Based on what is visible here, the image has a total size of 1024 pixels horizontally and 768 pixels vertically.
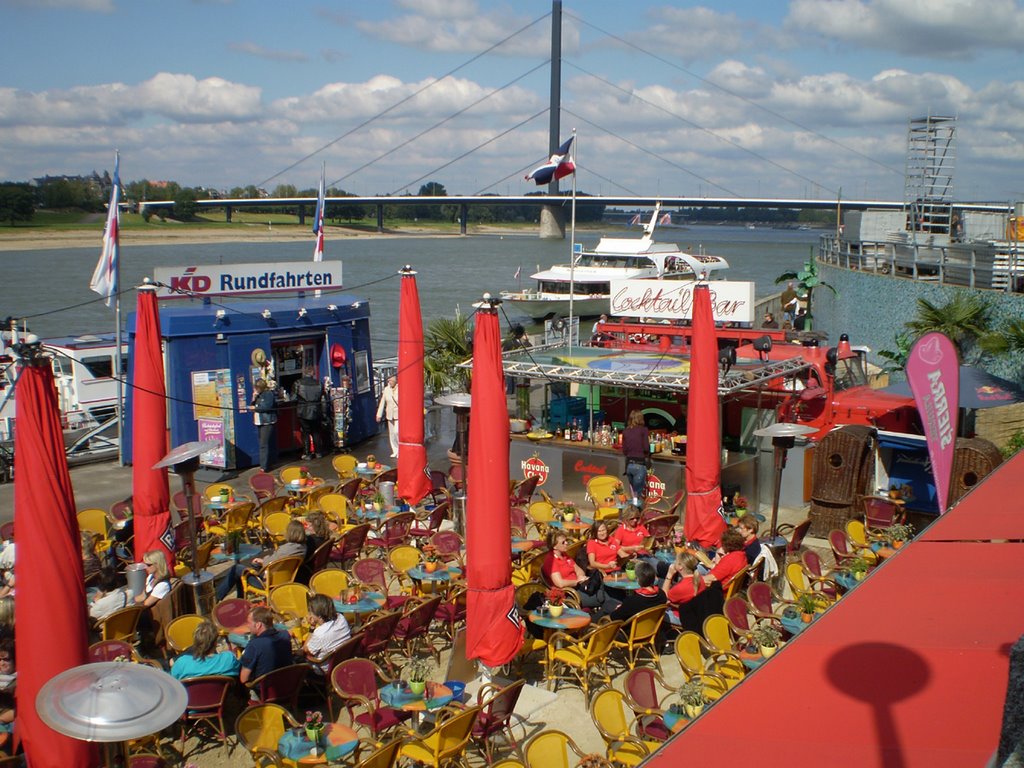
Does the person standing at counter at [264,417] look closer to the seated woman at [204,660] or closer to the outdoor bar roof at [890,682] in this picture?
the seated woman at [204,660]

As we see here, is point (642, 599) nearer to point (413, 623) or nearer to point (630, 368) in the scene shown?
point (413, 623)

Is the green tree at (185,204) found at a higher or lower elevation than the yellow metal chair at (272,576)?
higher

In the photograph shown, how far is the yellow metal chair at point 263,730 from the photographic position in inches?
217

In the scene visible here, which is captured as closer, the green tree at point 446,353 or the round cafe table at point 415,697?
the round cafe table at point 415,697

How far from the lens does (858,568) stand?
834 centimetres

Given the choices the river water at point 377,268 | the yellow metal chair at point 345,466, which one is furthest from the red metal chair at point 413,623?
the river water at point 377,268

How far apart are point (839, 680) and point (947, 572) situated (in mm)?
1398

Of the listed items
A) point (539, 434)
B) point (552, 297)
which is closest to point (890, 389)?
point (539, 434)

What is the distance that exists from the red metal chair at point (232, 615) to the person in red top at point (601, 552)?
9.30ft

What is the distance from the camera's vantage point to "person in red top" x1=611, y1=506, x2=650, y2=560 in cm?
892

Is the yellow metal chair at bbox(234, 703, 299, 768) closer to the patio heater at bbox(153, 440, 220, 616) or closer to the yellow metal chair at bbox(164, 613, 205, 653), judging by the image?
the yellow metal chair at bbox(164, 613, 205, 653)

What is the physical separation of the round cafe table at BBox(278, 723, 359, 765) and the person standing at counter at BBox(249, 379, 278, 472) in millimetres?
8629

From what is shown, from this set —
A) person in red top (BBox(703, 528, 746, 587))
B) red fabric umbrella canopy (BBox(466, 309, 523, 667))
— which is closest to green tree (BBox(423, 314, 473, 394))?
person in red top (BBox(703, 528, 746, 587))

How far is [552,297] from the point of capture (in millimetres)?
45469
